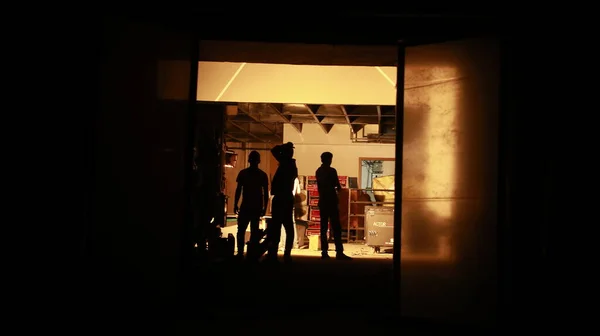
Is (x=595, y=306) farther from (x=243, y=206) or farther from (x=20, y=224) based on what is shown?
(x=243, y=206)

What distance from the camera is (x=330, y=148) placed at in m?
16.1

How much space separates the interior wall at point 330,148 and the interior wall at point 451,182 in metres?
11.8

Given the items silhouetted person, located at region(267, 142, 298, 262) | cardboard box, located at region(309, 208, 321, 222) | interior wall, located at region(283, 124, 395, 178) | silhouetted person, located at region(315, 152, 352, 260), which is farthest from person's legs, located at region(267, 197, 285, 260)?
interior wall, located at region(283, 124, 395, 178)

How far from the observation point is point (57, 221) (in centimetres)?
319

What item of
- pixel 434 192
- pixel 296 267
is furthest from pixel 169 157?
pixel 296 267

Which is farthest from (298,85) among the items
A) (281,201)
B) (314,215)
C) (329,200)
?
(314,215)

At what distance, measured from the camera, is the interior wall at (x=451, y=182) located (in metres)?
3.74

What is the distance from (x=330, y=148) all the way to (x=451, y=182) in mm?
12168

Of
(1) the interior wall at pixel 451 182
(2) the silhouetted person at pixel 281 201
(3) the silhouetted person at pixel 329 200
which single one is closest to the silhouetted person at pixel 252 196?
(2) the silhouetted person at pixel 281 201

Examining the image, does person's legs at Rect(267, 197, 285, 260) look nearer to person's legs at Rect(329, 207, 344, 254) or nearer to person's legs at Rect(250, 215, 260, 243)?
person's legs at Rect(250, 215, 260, 243)

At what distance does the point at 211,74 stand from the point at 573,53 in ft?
22.3

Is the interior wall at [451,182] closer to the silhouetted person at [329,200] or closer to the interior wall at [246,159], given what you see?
the silhouetted person at [329,200]

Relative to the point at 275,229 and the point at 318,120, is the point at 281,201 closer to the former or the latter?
the point at 275,229

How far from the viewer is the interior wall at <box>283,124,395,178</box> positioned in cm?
1597
